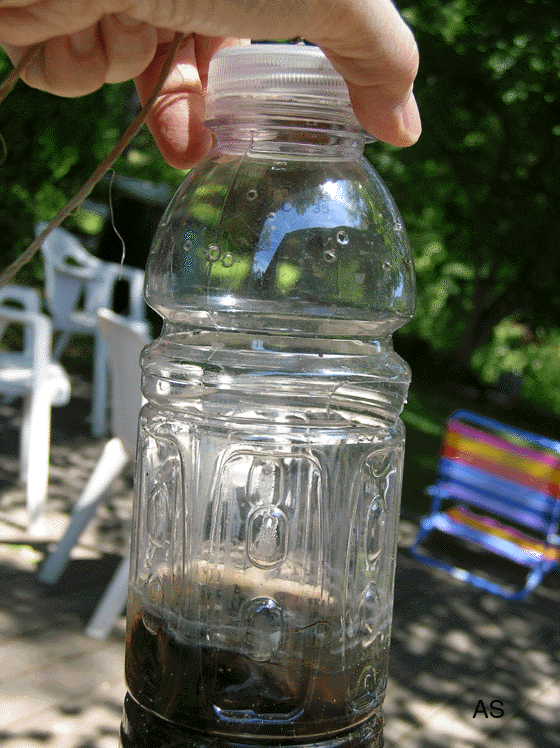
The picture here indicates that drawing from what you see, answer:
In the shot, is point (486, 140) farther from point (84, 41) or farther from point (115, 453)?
point (84, 41)

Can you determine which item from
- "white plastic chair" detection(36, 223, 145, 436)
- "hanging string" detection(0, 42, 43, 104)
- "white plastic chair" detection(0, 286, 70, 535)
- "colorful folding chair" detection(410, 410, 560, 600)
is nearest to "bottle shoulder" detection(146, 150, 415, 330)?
"hanging string" detection(0, 42, 43, 104)

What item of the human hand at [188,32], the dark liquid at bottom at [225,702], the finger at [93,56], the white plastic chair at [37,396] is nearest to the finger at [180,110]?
the human hand at [188,32]

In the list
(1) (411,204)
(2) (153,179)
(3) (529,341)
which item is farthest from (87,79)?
(3) (529,341)

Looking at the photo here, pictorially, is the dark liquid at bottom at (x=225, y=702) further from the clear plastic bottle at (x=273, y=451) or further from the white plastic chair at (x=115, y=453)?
the white plastic chair at (x=115, y=453)

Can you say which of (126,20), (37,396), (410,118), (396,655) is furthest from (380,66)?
(37,396)

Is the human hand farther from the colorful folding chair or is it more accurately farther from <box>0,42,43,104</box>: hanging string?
the colorful folding chair
